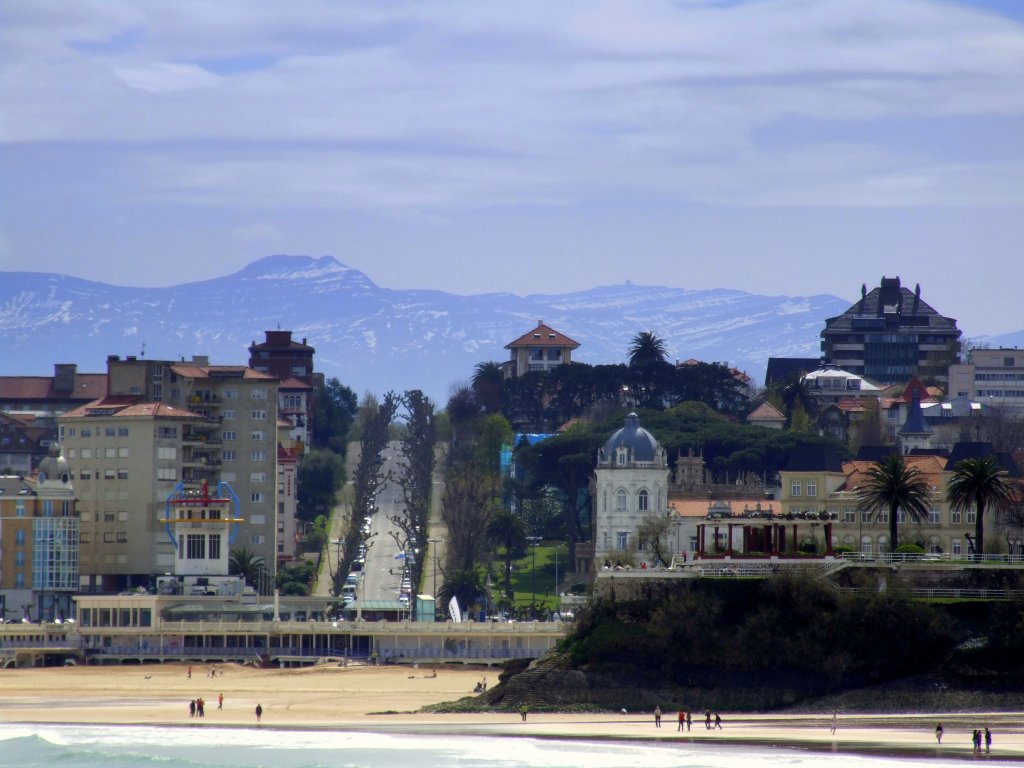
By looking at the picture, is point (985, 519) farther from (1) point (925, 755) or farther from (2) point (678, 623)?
(1) point (925, 755)

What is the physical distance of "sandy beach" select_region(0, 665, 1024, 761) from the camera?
8681 centimetres

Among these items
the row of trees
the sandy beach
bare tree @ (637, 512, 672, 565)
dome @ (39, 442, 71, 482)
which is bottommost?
the sandy beach

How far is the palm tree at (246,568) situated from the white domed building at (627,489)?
2451 centimetres

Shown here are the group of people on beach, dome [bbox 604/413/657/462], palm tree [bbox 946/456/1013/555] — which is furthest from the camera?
dome [bbox 604/413/657/462]

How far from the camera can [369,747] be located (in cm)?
8869

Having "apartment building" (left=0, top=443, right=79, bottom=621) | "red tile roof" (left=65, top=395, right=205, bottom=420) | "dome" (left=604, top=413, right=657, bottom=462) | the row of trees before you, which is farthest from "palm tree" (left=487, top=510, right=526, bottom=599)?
the row of trees

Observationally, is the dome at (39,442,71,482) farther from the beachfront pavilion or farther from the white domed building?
the white domed building

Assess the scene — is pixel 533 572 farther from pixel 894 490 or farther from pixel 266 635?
pixel 894 490

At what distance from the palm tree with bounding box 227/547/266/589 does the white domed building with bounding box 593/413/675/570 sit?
2451 centimetres

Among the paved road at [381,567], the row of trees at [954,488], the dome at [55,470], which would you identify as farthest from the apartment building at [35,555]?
the row of trees at [954,488]

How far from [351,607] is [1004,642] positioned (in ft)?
170

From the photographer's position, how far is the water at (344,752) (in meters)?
81.2

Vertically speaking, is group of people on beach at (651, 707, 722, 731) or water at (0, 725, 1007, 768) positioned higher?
group of people on beach at (651, 707, 722, 731)

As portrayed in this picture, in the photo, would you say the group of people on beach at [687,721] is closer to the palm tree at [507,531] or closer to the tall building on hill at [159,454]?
the palm tree at [507,531]
